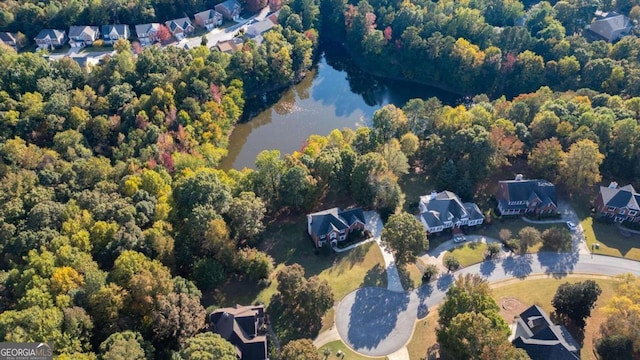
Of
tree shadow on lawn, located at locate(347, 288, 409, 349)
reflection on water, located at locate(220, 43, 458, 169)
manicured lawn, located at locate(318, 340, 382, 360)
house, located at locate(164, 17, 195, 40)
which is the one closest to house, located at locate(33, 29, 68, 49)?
house, located at locate(164, 17, 195, 40)

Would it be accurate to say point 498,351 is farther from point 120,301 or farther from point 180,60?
point 180,60

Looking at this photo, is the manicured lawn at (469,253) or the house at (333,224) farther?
the house at (333,224)

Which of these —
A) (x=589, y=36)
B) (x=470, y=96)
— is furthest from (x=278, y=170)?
(x=589, y=36)

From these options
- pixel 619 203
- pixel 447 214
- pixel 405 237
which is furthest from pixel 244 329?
pixel 619 203

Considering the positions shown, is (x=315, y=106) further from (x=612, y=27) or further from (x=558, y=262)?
(x=612, y=27)

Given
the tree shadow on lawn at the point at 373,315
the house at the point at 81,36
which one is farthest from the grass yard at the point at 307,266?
the house at the point at 81,36

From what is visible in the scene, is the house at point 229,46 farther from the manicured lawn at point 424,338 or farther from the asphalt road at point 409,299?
the manicured lawn at point 424,338

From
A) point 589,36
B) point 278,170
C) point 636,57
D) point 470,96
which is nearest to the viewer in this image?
point 278,170
